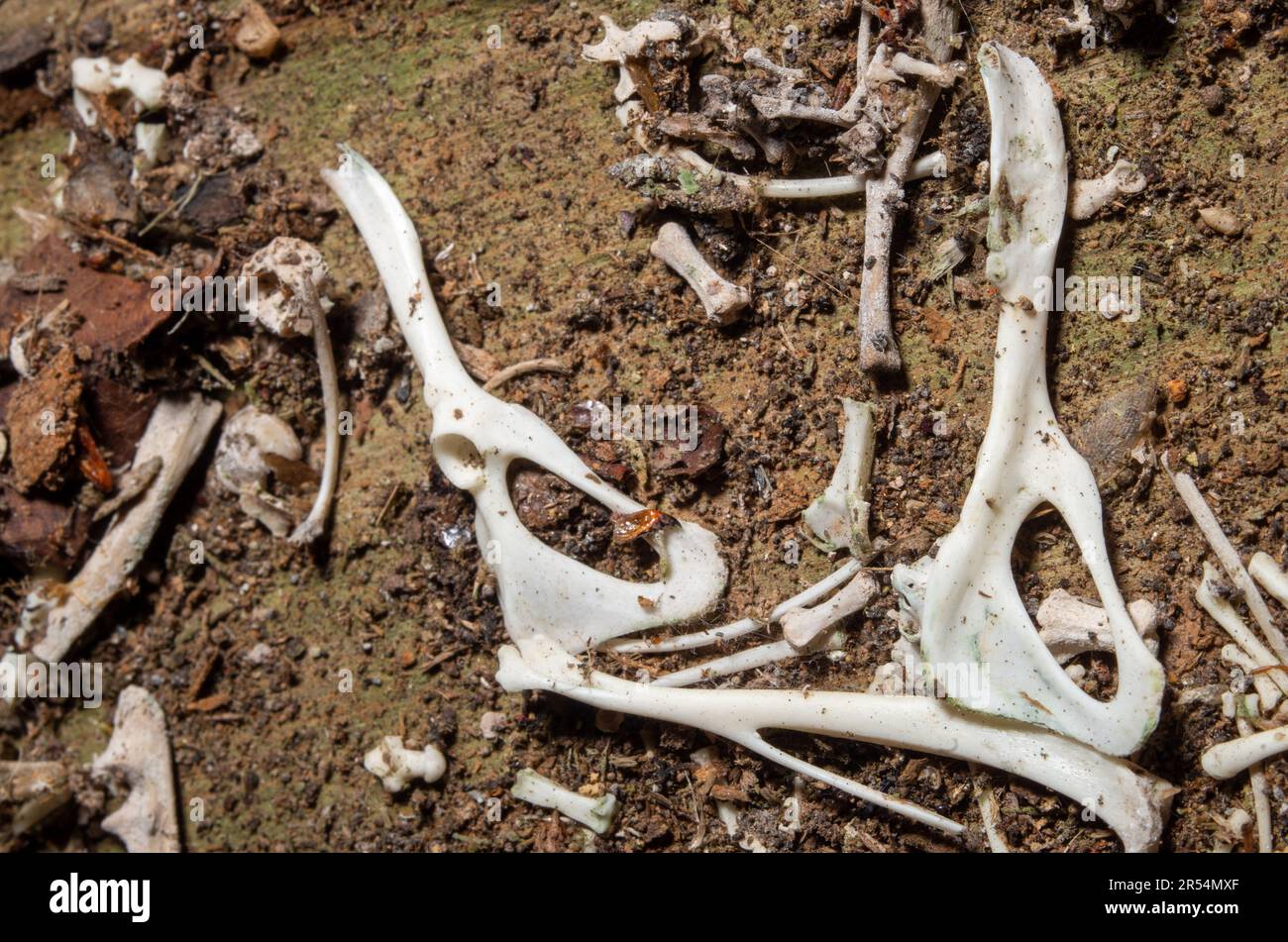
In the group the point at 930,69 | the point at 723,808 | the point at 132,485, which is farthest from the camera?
the point at 132,485

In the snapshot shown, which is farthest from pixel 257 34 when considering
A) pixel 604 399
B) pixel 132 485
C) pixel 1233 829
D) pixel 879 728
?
pixel 1233 829

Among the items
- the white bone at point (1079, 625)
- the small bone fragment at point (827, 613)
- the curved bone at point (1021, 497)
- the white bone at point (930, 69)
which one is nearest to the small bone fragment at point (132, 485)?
the small bone fragment at point (827, 613)

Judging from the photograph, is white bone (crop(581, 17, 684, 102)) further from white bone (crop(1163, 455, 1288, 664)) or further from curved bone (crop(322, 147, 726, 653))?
white bone (crop(1163, 455, 1288, 664))

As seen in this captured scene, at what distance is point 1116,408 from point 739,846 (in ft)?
5.30

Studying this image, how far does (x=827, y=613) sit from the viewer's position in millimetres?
2793

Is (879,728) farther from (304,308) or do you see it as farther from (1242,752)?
(304,308)

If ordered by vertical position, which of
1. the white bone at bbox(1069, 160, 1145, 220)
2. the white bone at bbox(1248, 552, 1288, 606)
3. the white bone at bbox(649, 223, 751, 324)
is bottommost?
the white bone at bbox(1248, 552, 1288, 606)

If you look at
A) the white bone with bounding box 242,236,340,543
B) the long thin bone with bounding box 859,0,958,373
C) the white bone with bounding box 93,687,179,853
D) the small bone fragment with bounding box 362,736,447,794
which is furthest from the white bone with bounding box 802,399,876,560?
the white bone with bounding box 93,687,179,853

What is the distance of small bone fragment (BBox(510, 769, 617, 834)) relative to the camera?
3006mm

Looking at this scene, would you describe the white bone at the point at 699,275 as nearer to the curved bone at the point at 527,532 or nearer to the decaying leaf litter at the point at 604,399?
the decaying leaf litter at the point at 604,399

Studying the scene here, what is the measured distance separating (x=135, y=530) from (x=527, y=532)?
1516mm

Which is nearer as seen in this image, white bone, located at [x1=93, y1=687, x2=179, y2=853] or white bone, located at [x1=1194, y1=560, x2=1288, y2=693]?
white bone, located at [x1=1194, y1=560, x2=1288, y2=693]

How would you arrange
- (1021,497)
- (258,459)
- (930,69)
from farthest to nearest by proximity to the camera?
(258,459) < (930,69) < (1021,497)

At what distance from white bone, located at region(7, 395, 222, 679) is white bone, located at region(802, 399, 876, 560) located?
214 centimetres
